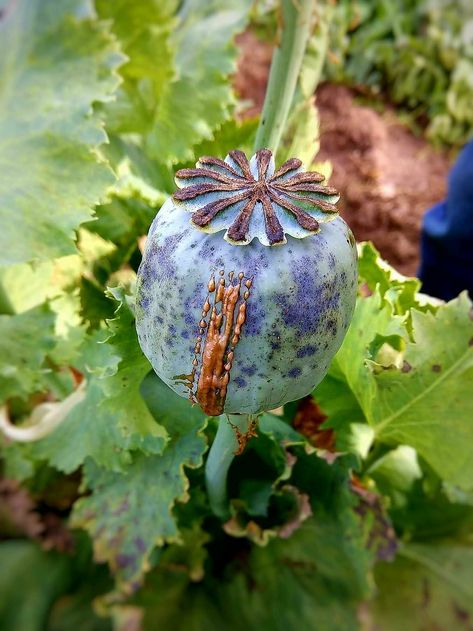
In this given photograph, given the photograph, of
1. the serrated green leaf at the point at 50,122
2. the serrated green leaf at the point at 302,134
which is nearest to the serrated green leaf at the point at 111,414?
the serrated green leaf at the point at 50,122

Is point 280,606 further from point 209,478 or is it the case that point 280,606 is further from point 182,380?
point 182,380

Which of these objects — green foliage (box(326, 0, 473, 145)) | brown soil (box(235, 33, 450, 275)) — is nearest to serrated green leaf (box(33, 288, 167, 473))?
brown soil (box(235, 33, 450, 275))

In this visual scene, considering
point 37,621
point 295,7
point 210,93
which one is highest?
point 295,7

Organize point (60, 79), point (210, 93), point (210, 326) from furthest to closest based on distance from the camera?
point (210, 93) → point (60, 79) → point (210, 326)

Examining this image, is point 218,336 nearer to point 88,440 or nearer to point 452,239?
point 88,440

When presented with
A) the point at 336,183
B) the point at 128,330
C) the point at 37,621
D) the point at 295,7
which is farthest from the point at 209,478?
the point at 336,183

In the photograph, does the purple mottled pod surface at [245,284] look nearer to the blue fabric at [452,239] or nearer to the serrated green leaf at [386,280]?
the serrated green leaf at [386,280]
